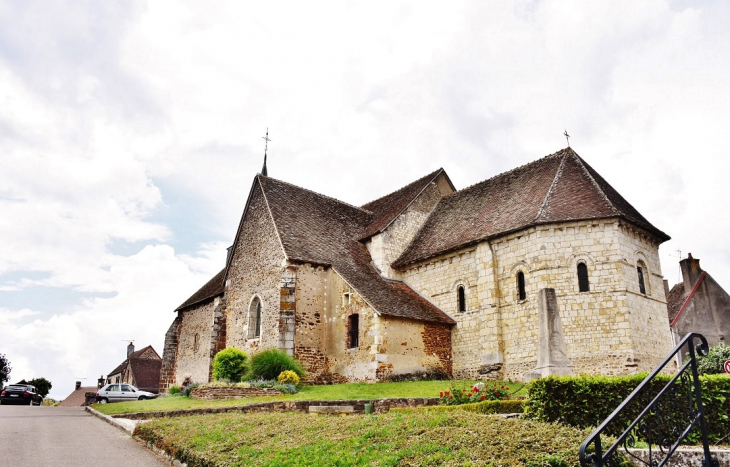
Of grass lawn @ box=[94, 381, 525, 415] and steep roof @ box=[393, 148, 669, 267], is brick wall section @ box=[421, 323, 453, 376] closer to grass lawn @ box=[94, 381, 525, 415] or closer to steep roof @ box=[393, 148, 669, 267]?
grass lawn @ box=[94, 381, 525, 415]

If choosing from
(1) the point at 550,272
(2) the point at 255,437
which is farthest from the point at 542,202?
(2) the point at 255,437

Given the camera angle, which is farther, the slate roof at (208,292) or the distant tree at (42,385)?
the distant tree at (42,385)

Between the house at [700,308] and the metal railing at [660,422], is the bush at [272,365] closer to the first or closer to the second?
the metal railing at [660,422]

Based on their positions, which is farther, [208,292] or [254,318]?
[208,292]

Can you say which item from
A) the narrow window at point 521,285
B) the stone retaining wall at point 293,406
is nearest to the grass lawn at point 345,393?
the stone retaining wall at point 293,406

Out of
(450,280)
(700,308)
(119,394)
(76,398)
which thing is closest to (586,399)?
(450,280)

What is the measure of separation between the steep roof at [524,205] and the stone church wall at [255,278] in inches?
232

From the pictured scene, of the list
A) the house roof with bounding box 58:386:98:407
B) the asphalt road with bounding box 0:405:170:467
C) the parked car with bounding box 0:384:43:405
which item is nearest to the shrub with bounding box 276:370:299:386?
the asphalt road with bounding box 0:405:170:467

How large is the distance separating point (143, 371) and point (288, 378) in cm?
3254

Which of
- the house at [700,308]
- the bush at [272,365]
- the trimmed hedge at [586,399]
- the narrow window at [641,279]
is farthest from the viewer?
the house at [700,308]

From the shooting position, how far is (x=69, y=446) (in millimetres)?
10641

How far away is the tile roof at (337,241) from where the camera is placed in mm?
21781

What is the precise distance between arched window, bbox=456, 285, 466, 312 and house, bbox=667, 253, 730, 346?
13.2 meters

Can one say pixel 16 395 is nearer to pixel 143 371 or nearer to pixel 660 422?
pixel 143 371
